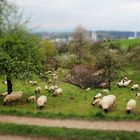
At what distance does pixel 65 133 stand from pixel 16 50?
41.6 ft

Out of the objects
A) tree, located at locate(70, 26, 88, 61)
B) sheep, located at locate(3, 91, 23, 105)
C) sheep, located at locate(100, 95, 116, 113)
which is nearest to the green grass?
sheep, located at locate(100, 95, 116, 113)

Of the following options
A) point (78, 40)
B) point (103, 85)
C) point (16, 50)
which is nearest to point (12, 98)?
point (16, 50)

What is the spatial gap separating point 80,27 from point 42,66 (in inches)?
2845

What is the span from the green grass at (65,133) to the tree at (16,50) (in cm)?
868

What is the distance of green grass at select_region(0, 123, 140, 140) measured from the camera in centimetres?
2556

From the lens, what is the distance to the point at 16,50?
36.8 m

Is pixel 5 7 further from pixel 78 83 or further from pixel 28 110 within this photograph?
pixel 78 83

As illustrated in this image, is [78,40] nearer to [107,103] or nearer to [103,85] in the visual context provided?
[103,85]

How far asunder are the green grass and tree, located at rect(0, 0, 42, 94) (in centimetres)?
868

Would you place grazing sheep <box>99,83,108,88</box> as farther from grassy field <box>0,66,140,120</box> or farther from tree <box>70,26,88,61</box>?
tree <box>70,26,88,61</box>

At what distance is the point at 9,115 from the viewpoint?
31531 mm

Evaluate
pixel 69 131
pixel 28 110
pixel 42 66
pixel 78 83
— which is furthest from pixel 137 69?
pixel 69 131

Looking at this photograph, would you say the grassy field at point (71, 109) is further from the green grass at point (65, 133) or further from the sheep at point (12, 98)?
the green grass at point (65, 133)

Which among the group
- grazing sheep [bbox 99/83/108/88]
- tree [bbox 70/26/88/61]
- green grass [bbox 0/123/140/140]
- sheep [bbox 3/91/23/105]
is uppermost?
tree [bbox 70/26/88/61]
